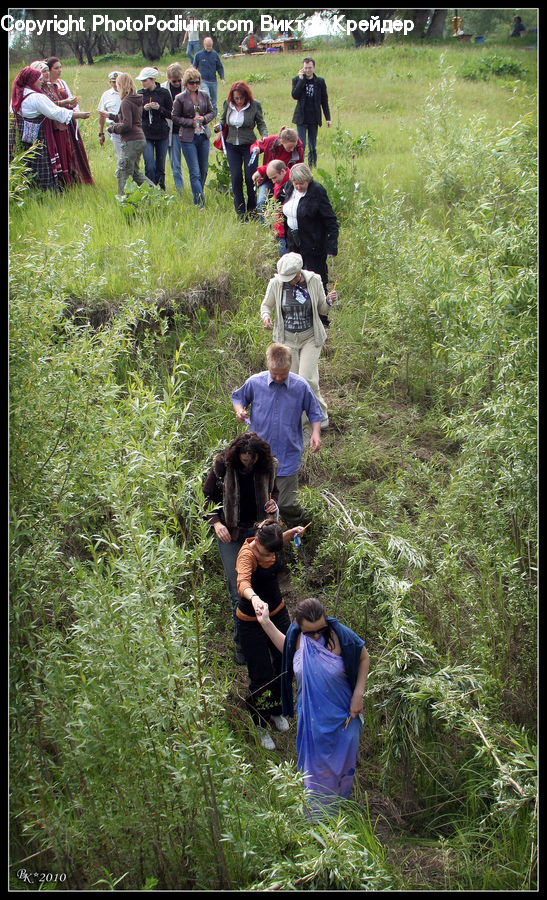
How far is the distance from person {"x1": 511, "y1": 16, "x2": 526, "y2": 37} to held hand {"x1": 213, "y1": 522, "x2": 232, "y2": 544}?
22690 millimetres

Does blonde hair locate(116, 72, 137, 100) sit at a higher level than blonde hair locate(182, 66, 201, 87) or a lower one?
lower

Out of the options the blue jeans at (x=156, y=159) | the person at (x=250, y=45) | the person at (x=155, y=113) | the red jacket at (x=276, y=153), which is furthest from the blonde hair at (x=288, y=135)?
the person at (x=250, y=45)

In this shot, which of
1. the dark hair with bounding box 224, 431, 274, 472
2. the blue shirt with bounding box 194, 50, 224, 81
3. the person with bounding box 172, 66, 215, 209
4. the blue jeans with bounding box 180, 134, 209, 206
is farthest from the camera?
A: the blue shirt with bounding box 194, 50, 224, 81

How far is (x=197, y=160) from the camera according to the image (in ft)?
34.2

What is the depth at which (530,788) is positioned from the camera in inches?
143

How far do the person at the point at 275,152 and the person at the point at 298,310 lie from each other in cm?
310

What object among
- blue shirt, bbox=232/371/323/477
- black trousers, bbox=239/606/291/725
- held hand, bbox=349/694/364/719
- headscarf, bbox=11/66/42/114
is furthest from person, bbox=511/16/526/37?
held hand, bbox=349/694/364/719

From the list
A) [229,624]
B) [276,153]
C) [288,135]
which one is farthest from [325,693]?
[276,153]

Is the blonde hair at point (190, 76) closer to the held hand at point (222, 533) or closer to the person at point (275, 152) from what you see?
the person at point (275, 152)

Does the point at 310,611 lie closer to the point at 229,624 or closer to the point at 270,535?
the point at 270,535

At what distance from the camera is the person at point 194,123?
10023 mm

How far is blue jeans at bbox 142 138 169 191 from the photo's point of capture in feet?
35.6

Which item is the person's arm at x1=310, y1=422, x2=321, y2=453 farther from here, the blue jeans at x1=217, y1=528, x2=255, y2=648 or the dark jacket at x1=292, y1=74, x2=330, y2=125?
the dark jacket at x1=292, y1=74, x2=330, y2=125

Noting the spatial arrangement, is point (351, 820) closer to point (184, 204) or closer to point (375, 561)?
point (375, 561)
